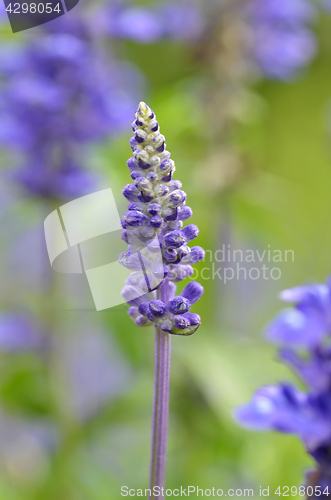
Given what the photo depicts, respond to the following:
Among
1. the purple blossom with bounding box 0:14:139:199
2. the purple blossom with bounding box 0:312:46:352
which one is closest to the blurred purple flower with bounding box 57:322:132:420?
the purple blossom with bounding box 0:312:46:352

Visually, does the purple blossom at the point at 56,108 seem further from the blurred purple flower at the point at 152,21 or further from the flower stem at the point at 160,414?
the flower stem at the point at 160,414

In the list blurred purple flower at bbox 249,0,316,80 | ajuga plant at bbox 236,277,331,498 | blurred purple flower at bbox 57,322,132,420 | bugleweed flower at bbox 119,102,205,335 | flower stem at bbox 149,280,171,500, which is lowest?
blurred purple flower at bbox 57,322,132,420

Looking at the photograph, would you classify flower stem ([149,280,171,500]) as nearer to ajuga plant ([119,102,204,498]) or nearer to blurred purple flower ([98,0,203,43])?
ajuga plant ([119,102,204,498])

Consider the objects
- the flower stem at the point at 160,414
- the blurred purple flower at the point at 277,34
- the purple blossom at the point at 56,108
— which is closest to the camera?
the flower stem at the point at 160,414

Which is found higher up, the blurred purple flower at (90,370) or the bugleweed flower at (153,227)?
the bugleweed flower at (153,227)

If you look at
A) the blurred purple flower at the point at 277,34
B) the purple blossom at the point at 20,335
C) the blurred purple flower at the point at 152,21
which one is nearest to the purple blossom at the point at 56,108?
the blurred purple flower at the point at 152,21

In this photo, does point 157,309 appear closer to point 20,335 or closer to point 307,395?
point 307,395

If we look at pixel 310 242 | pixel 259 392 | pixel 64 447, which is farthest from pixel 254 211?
pixel 259 392
